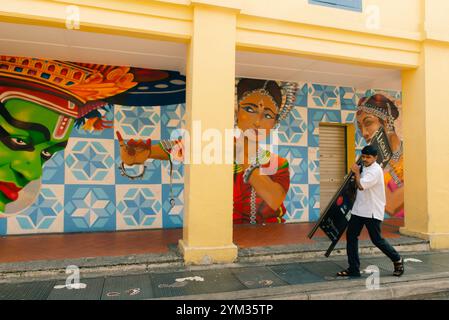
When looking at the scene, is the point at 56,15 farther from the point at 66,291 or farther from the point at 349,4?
the point at 349,4

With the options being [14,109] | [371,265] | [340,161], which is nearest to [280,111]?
[340,161]

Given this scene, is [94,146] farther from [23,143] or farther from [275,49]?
[275,49]

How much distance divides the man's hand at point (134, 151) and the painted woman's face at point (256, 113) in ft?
7.98

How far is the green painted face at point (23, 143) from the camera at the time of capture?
684 centimetres

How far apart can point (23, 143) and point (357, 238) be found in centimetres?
680

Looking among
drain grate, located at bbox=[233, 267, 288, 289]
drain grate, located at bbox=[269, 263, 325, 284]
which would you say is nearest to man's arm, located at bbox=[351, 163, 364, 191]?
drain grate, located at bbox=[269, 263, 325, 284]

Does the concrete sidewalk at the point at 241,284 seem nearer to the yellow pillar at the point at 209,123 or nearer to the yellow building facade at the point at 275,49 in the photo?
the yellow pillar at the point at 209,123

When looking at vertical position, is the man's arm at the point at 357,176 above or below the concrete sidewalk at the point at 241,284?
above

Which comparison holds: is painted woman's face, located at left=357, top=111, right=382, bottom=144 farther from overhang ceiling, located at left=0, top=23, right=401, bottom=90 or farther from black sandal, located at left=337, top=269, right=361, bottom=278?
black sandal, located at left=337, top=269, right=361, bottom=278

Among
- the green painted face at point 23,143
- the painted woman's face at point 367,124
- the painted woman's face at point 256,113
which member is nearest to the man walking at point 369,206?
the painted woman's face at point 256,113

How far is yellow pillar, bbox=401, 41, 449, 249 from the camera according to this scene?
680 cm

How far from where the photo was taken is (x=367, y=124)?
9.48 meters

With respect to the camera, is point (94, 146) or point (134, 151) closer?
point (94, 146)

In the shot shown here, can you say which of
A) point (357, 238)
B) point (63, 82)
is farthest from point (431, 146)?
point (63, 82)
